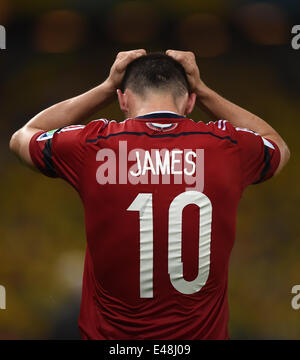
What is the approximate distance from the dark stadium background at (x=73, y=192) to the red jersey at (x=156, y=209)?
1579 mm

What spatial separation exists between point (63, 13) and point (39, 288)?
59.2 inches

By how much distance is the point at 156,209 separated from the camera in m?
1.05

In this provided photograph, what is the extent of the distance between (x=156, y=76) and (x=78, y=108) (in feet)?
0.81

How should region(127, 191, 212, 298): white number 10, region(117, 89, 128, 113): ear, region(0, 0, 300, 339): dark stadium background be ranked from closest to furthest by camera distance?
region(127, 191, 212, 298): white number 10 → region(117, 89, 128, 113): ear → region(0, 0, 300, 339): dark stadium background

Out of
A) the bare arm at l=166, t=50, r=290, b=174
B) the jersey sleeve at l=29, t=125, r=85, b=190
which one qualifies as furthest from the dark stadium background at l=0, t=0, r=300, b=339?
the jersey sleeve at l=29, t=125, r=85, b=190

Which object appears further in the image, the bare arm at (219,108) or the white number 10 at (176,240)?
the bare arm at (219,108)

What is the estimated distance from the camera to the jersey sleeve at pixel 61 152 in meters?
1.08

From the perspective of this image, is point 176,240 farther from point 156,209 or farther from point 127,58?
point 127,58

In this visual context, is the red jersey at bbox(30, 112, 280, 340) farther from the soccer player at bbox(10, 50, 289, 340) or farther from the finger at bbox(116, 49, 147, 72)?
the finger at bbox(116, 49, 147, 72)

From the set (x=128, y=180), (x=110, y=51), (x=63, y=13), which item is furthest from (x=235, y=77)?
(x=128, y=180)

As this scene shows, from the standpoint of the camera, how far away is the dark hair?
1.13 m

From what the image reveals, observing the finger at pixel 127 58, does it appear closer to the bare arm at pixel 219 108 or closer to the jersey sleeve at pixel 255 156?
the bare arm at pixel 219 108

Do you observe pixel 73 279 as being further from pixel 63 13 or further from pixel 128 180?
pixel 128 180

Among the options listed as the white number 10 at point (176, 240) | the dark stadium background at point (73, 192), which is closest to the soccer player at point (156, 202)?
the white number 10 at point (176, 240)
